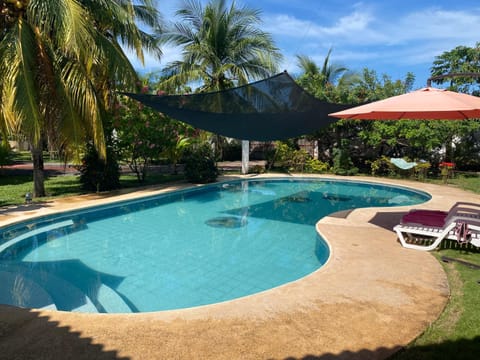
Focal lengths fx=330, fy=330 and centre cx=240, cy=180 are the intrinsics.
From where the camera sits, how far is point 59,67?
8.03 metres

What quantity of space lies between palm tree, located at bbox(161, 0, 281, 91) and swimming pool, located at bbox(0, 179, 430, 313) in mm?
5863

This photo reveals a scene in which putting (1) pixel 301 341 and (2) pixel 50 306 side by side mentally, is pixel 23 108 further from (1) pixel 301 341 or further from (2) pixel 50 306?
(1) pixel 301 341

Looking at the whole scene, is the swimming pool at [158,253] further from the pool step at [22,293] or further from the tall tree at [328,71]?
the tall tree at [328,71]

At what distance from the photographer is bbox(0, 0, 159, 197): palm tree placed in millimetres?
6941

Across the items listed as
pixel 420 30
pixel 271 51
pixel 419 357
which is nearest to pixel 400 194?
pixel 420 30

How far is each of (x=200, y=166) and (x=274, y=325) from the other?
9.86m

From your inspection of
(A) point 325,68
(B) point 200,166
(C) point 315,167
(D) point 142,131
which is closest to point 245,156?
(B) point 200,166

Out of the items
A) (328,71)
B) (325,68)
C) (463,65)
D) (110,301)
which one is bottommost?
(110,301)

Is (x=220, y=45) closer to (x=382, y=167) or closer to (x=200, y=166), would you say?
(x=200, y=166)

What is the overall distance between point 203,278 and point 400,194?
374 inches

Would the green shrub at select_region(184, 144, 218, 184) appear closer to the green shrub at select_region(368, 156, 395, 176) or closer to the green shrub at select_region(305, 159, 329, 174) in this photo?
the green shrub at select_region(305, 159, 329, 174)

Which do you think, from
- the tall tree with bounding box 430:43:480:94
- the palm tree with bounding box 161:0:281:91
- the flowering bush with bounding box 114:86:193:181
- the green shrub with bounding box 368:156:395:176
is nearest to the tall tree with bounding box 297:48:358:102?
the tall tree with bounding box 430:43:480:94

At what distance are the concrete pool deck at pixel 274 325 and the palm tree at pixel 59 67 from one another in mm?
5640

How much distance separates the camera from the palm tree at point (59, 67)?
694 cm
